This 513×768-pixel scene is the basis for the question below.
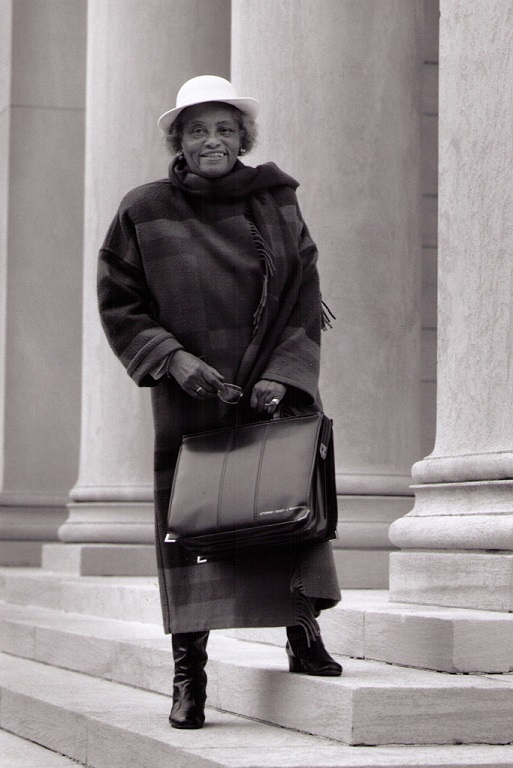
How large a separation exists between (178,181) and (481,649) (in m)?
3.89

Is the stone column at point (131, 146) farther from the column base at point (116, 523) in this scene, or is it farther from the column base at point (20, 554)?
the column base at point (20, 554)

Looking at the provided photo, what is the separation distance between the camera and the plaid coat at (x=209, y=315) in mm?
10945

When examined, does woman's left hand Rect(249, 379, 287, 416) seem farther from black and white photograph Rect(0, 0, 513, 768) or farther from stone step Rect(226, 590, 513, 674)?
stone step Rect(226, 590, 513, 674)

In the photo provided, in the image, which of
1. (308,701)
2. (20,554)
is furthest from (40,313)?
(308,701)

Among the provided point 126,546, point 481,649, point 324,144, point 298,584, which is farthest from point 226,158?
point 126,546

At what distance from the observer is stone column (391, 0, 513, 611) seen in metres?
12.3

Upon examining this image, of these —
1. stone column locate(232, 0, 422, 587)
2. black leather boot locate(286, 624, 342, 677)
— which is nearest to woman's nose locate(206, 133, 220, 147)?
black leather boot locate(286, 624, 342, 677)

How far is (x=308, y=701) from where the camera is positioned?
35.2 ft

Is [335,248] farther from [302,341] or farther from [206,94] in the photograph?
[206,94]

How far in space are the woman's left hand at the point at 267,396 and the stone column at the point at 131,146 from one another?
10571mm

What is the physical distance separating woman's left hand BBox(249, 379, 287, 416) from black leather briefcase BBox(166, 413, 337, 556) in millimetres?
178

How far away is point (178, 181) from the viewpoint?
37.0 ft

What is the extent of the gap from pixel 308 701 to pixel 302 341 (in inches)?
96.7

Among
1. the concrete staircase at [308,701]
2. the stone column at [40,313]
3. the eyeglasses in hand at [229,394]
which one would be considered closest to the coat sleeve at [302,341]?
the eyeglasses in hand at [229,394]
